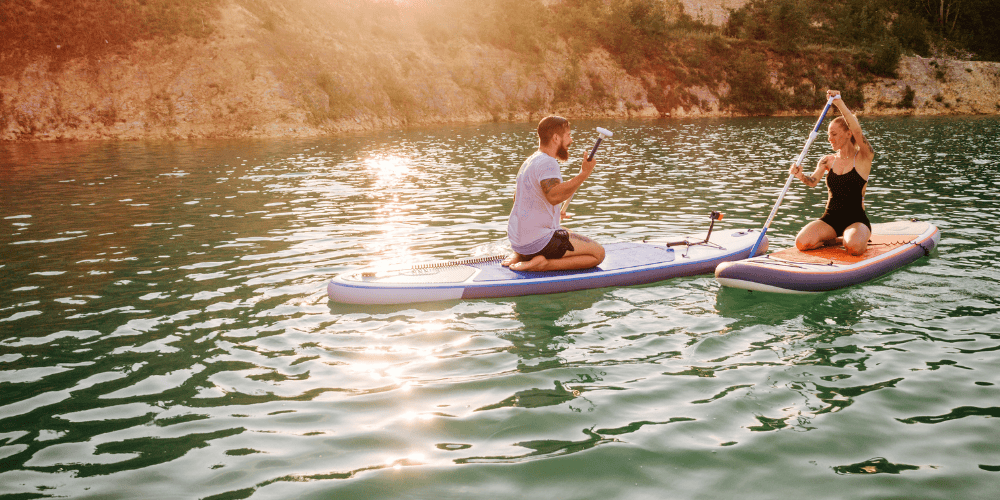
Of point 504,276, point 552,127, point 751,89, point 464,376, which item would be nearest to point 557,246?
point 504,276

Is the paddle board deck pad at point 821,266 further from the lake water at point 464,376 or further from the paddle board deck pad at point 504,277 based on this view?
the paddle board deck pad at point 504,277

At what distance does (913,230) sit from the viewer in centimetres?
1016

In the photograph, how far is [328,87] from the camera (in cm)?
4356

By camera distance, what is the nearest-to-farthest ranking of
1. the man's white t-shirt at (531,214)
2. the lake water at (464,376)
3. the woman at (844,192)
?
the lake water at (464,376)
the man's white t-shirt at (531,214)
the woman at (844,192)

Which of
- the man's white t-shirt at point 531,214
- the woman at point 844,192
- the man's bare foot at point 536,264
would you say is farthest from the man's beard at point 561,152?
the woman at point 844,192

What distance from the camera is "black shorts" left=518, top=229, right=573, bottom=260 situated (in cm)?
860

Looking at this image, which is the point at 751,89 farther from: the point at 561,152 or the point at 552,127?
the point at 552,127

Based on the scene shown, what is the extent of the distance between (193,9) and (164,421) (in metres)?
44.2

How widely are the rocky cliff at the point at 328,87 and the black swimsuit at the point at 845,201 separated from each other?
A: 115ft

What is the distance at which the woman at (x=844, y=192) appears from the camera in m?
9.00

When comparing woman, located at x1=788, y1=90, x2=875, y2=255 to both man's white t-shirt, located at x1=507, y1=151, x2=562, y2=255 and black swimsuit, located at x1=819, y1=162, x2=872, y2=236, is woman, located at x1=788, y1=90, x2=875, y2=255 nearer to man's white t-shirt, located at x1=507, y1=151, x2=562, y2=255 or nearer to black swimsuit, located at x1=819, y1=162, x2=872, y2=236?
black swimsuit, located at x1=819, y1=162, x2=872, y2=236

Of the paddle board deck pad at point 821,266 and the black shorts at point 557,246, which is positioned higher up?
the black shorts at point 557,246

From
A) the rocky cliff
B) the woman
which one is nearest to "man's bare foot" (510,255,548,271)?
the woman

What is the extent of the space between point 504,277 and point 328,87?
1525 inches
